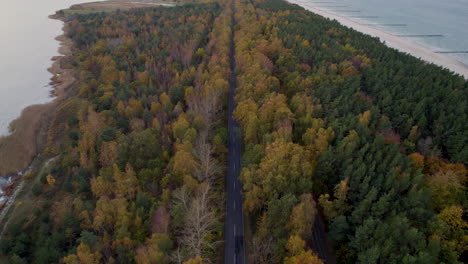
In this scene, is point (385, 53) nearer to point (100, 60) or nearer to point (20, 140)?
point (100, 60)

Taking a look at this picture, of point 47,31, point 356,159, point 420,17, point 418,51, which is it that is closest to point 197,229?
point 356,159

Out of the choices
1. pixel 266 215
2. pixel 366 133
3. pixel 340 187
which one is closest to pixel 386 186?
pixel 340 187

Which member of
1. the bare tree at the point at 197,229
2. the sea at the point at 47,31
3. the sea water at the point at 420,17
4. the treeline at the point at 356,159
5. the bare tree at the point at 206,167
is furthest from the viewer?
the sea water at the point at 420,17

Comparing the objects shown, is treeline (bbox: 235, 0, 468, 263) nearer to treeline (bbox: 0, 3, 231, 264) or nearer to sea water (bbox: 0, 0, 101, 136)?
treeline (bbox: 0, 3, 231, 264)

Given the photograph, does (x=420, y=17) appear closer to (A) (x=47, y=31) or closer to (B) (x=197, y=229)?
(B) (x=197, y=229)

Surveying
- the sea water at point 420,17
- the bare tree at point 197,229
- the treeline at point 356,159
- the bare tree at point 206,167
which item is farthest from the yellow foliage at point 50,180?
the sea water at point 420,17

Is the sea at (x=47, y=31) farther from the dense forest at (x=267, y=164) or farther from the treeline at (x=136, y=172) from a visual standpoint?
the dense forest at (x=267, y=164)

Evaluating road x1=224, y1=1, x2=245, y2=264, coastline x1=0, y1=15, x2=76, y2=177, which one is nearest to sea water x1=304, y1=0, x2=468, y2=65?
road x1=224, y1=1, x2=245, y2=264
